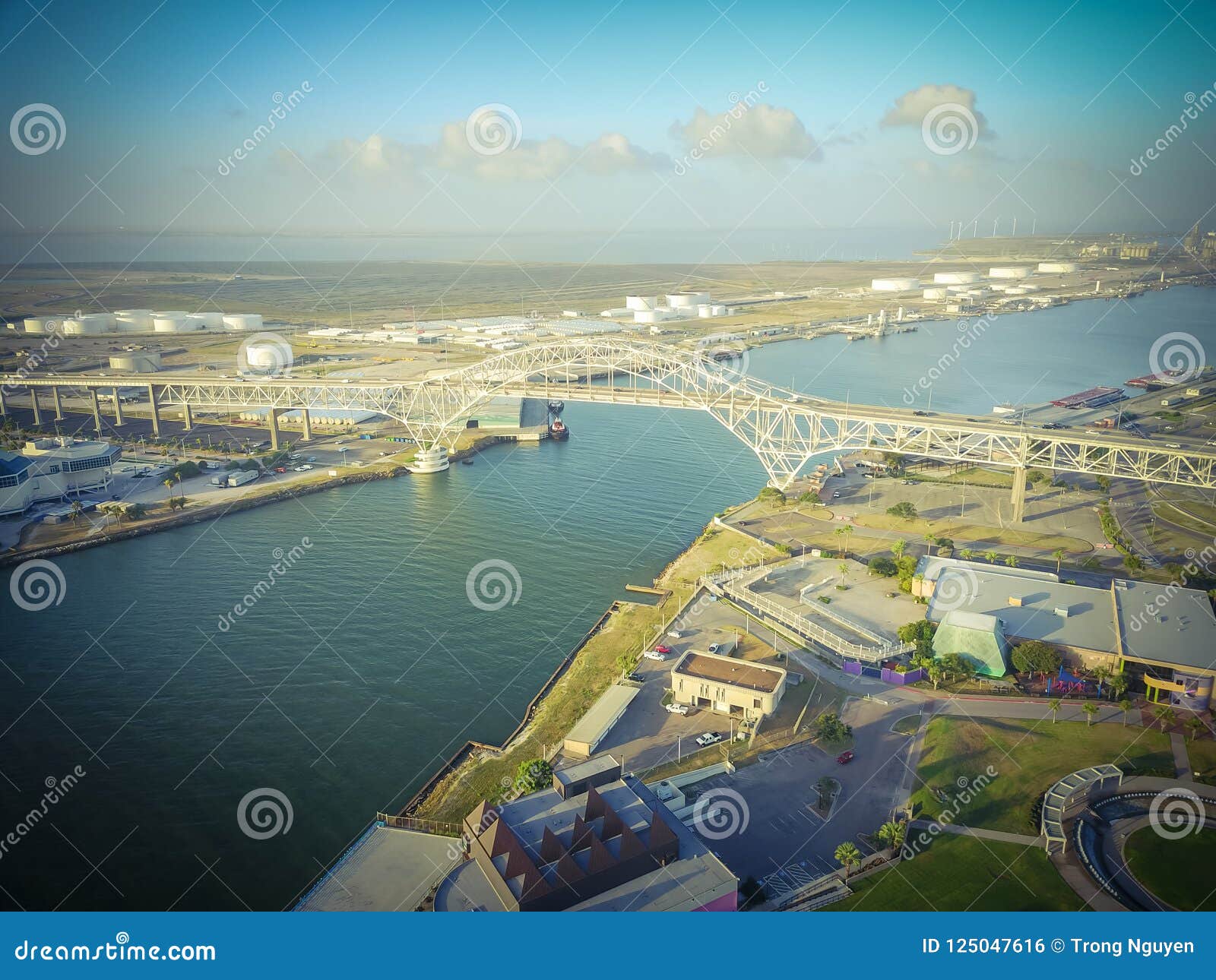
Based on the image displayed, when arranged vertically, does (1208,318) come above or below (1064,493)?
above

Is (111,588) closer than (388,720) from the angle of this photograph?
No

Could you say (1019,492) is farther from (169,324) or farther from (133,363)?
(169,324)

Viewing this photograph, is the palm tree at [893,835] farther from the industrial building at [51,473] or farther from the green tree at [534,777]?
the industrial building at [51,473]

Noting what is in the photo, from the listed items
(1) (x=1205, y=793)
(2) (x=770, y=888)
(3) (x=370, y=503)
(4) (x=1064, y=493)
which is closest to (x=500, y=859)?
(2) (x=770, y=888)

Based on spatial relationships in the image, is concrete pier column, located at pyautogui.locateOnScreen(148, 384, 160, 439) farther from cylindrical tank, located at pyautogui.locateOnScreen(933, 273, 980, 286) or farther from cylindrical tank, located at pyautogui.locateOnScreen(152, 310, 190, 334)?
cylindrical tank, located at pyautogui.locateOnScreen(933, 273, 980, 286)

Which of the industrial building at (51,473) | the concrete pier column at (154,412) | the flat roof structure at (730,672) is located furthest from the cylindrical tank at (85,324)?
the flat roof structure at (730,672)

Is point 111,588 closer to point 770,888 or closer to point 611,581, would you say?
point 611,581

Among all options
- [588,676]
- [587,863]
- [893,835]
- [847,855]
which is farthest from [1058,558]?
[587,863]
